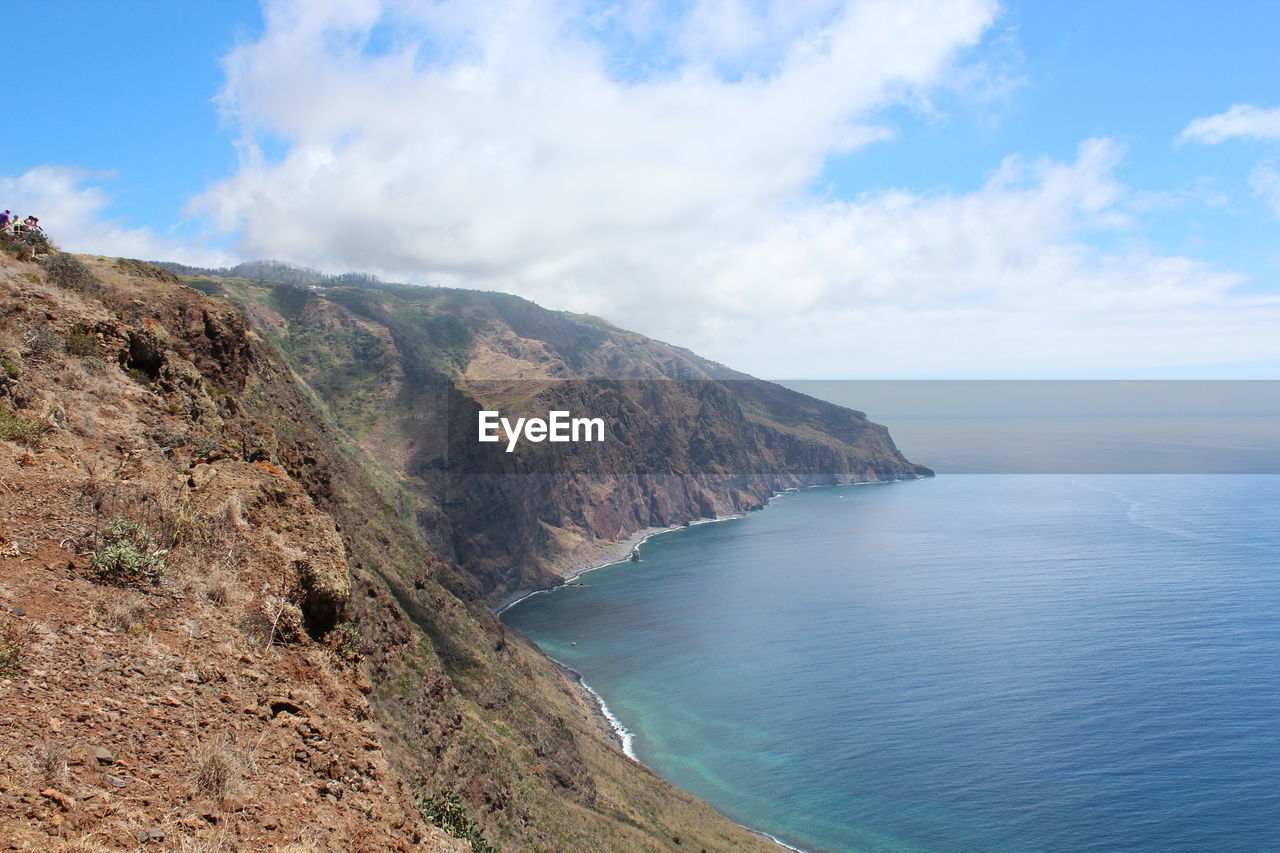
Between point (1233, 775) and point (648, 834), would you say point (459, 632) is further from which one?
point (1233, 775)

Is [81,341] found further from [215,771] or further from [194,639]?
[215,771]

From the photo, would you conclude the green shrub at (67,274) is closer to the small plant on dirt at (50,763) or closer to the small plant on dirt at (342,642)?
the small plant on dirt at (342,642)

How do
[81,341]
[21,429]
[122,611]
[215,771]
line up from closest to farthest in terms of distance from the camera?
[215,771] → [122,611] → [21,429] → [81,341]

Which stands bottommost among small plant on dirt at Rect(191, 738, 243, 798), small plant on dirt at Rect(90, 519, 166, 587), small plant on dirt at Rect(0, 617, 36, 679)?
small plant on dirt at Rect(191, 738, 243, 798)

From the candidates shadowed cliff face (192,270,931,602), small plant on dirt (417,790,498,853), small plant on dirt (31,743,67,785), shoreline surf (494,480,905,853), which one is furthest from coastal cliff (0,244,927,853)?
shadowed cliff face (192,270,931,602)

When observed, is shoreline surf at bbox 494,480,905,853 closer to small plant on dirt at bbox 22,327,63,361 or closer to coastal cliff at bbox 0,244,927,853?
coastal cliff at bbox 0,244,927,853

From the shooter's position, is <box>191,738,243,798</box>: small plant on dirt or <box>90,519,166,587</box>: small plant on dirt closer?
<box>191,738,243,798</box>: small plant on dirt

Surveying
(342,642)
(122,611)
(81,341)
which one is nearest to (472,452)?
(81,341)
